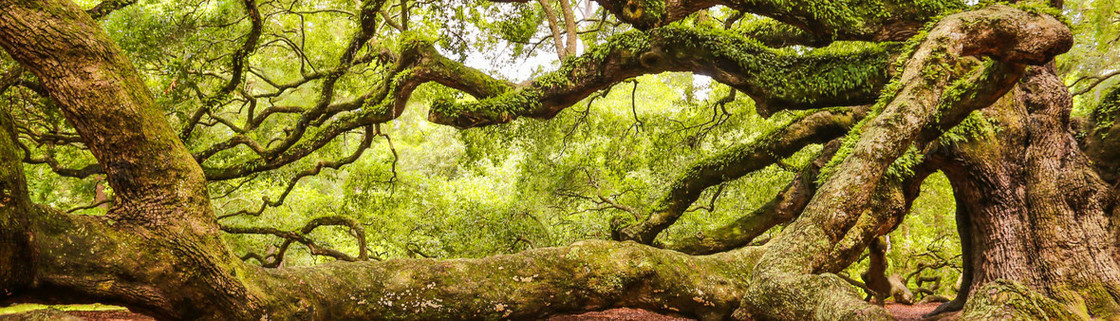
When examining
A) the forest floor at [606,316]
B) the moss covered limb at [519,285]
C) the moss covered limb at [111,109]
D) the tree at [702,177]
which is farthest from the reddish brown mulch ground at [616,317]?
the moss covered limb at [111,109]

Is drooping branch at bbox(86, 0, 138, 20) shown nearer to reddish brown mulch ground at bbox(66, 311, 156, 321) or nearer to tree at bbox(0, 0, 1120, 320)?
tree at bbox(0, 0, 1120, 320)

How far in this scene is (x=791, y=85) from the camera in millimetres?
6328

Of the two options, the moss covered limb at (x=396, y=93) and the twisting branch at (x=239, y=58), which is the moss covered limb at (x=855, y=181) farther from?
the twisting branch at (x=239, y=58)

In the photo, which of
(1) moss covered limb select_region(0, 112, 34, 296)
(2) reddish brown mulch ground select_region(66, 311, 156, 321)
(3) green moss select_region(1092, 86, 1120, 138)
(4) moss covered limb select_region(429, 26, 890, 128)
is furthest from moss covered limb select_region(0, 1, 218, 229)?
(3) green moss select_region(1092, 86, 1120, 138)

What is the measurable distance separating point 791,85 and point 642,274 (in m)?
2.65

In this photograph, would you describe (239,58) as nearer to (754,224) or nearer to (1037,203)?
(754,224)

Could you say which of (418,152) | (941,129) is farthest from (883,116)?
(418,152)

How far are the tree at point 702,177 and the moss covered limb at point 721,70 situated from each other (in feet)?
0.07

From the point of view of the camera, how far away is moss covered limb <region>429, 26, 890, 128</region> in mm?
6258

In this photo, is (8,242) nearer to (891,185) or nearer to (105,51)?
(105,51)

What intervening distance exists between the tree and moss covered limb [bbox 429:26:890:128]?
2cm

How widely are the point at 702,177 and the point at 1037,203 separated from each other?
3.53 meters

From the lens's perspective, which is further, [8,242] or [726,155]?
[726,155]

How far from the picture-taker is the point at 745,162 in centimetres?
788
